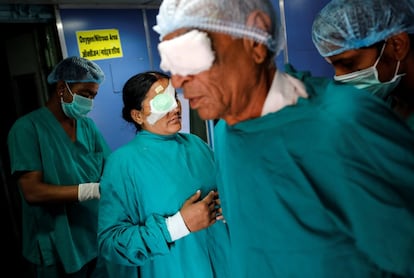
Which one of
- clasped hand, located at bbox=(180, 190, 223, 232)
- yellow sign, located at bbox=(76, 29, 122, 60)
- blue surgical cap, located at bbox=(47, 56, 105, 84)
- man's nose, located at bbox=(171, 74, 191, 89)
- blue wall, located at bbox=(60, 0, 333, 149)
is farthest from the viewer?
yellow sign, located at bbox=(76, 29, 122, 60)

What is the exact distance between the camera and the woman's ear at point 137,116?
5.05 feet

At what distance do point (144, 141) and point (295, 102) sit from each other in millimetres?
871

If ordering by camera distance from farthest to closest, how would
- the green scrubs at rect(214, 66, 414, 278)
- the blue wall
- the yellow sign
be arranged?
1. the yellow sign
2. the blue wall
3. the green scrubs at rect(214, 66, 414, 278)

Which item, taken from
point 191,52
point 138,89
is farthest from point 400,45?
point 138,89

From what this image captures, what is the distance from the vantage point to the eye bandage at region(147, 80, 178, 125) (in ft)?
4.88

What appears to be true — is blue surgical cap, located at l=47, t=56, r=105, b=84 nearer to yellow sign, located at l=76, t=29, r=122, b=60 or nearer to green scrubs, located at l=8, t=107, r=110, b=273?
green scrubs, located at l=8, t=107, r=110, b=273

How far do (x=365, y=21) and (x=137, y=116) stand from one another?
42.4 inches

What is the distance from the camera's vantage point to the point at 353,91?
72 cm

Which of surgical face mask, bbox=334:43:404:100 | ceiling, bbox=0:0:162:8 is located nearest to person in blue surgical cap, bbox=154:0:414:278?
surgical face mask, bbox=334:43:404:100

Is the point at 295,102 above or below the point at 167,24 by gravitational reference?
below

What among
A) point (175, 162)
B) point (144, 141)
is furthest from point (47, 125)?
point (175, 162)

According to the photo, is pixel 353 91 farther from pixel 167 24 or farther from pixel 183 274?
pixel 183 274

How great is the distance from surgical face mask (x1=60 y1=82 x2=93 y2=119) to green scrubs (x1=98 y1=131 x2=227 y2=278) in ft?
2.69

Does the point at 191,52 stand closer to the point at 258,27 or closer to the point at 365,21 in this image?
the point at 258,27
